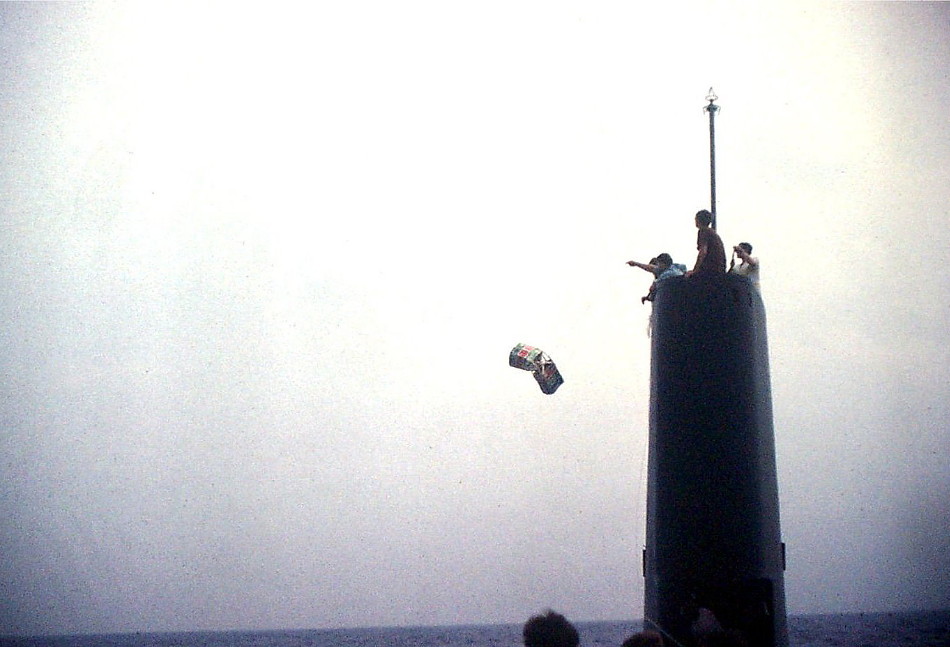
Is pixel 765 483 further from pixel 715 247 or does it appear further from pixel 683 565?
pixel 715 247

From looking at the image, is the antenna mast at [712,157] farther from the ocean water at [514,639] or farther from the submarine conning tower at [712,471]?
the ocean water at [514,639]

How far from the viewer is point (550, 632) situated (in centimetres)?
368

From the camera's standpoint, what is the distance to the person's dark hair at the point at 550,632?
3.65m

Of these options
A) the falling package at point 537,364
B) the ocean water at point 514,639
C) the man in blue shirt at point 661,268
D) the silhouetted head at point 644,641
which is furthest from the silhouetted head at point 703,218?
the ocean water at point 514,639

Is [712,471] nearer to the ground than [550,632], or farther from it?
farther from it

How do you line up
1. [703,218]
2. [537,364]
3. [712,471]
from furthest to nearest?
[537,364]
[703,218]
[712,471]

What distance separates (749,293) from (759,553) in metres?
2.07

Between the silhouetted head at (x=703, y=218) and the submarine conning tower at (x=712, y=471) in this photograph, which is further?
the silhouetted head at (x=703, y=218)

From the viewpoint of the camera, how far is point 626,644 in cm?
357

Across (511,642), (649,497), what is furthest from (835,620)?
(649,497)

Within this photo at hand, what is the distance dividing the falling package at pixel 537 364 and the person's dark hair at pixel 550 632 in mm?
8376

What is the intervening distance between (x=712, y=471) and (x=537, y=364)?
6.94m

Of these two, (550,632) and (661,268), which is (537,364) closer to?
(661,268)

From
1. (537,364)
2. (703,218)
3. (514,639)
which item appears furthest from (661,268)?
(514,639)
